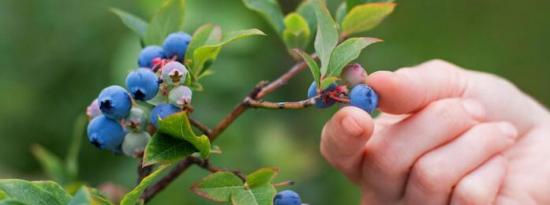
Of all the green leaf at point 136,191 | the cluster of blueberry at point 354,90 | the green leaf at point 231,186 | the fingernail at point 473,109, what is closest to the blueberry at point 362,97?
the cluster of blueberry at point 354,90

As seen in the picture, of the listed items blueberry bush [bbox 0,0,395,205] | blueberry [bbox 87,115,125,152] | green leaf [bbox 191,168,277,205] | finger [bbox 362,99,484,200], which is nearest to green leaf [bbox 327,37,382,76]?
blueberry bush [bbox 0,0,395,205]

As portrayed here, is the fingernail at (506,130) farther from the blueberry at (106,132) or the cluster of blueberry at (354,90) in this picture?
the blueberry at (106,132)

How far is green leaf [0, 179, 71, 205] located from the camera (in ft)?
2.21

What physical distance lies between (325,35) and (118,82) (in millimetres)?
1130

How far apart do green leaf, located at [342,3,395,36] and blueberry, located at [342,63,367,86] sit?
0.14m

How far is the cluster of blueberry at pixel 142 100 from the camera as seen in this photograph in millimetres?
741

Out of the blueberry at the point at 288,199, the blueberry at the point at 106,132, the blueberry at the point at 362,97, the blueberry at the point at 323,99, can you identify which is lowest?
the blueberry at the point at 288,199

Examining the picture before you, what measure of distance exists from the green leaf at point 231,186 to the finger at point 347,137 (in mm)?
117

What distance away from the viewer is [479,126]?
1106 mm

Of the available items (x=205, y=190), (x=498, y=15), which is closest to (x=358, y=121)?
(x=205, y=190)

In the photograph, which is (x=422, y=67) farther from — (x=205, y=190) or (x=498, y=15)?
(x=498, y=15)

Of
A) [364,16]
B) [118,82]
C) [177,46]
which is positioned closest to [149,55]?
[177,46]

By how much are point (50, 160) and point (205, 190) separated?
43 centimetres

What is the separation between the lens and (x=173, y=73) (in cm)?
74
